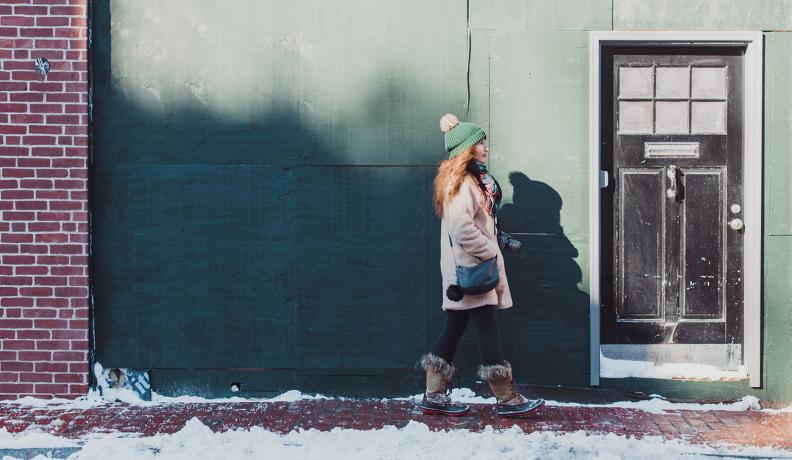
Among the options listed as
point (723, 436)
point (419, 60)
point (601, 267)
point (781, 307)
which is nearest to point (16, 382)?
point (419, 60)

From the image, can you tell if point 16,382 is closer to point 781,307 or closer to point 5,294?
point 5,294

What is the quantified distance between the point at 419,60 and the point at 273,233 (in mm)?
1592

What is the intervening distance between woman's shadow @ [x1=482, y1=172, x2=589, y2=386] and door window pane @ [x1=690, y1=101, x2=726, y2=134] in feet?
3.72

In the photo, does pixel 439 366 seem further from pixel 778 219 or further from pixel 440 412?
pixel 778 219

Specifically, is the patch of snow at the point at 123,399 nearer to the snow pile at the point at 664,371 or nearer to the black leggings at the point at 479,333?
the black leggings at the point at 479,333

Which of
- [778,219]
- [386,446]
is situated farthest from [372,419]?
[778,219]

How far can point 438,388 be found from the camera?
20.2ft

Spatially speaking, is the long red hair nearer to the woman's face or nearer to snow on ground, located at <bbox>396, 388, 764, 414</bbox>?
the woman's face

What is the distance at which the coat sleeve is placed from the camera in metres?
5.72

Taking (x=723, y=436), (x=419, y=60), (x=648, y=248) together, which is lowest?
(x=723, y=436)

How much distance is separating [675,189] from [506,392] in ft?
6.30

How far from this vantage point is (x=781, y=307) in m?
6.52

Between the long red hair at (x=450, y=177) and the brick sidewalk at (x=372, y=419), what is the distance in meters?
1.39

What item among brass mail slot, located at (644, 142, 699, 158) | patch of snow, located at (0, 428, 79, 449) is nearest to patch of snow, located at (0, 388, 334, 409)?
patch of snow, located at (0, 428, 79, 449)
